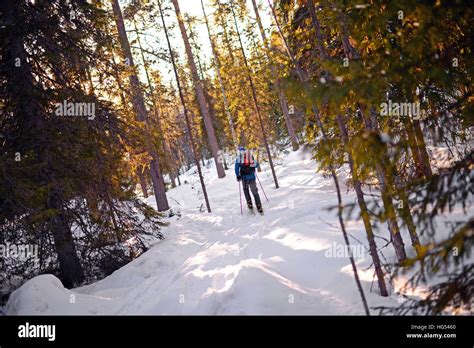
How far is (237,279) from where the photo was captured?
18.9 feet

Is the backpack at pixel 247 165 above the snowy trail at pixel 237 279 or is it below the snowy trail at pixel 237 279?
above

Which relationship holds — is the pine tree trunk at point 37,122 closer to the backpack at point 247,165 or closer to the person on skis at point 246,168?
the person on skis at point 246,168

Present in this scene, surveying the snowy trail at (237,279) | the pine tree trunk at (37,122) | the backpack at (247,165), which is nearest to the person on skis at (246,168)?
the backpack at (247,165)

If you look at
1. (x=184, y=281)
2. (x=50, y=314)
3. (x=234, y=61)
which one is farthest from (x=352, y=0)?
(x=234, y=61)

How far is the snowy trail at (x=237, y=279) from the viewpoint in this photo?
16.8 feet

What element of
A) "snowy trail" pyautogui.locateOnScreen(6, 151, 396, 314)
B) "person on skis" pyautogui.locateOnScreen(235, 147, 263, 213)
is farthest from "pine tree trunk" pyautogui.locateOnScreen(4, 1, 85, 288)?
"person on skis" pyautogui.locateOnScreen(235, 147, 263, 213)

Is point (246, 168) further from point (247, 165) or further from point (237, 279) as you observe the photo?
point (237, 279)

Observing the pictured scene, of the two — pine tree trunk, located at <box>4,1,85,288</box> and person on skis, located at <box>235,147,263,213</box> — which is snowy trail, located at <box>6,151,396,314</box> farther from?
person on skis, located at <box>235,147,263,213</box>

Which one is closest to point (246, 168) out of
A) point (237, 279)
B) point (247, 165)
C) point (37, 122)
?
point (247, 165)

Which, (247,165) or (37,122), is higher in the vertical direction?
(37,122)
